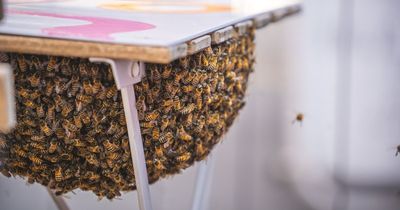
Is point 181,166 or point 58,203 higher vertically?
point 181,166

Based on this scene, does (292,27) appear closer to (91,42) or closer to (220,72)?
(220,72)

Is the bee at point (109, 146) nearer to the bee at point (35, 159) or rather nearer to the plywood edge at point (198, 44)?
the bee at point (35, 159)

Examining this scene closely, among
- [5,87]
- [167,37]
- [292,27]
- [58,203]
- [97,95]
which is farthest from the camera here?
[292,27]

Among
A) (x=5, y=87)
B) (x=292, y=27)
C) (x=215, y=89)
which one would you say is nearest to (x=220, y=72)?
(x=215, y=89)

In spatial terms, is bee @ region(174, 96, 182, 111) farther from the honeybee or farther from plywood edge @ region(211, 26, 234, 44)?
the honeybee

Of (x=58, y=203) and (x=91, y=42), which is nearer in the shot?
(x=91, y=42)

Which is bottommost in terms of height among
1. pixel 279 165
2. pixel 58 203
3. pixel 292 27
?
pixel 279 165

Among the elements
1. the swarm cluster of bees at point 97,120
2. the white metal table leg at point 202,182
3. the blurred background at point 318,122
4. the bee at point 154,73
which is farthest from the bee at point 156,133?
the blurred background at point 318,122

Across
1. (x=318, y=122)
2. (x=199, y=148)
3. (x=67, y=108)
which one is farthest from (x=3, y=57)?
(x=318, y=122)

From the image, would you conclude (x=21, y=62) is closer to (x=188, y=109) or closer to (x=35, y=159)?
(x=35, y=159)
